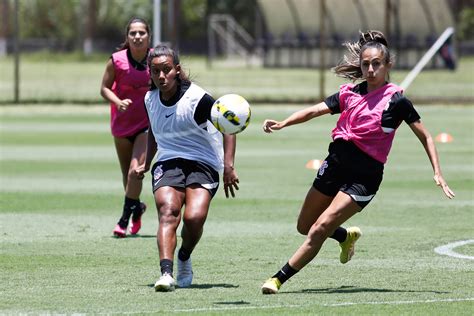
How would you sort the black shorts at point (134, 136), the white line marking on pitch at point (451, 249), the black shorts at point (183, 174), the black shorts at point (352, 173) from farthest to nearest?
the black shorts at point (134, 136)
the white line marking on pitch at point (451, 249)
the black shorts at point (183, 174)
the black shorts at point (352, 173)

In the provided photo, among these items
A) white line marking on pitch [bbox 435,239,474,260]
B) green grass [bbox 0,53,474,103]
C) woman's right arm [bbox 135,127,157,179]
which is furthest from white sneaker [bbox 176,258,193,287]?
green grass [bbox 0,53,474,103]

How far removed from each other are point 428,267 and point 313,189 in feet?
4.90

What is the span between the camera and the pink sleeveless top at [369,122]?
9.14 meters

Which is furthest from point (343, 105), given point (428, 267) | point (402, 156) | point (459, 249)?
point (402, 156)

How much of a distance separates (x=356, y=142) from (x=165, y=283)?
1.73 m

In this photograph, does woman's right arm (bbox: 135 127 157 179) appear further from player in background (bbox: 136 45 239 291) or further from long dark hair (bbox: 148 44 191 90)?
long dark hair (bbox: 148 44 191 90)

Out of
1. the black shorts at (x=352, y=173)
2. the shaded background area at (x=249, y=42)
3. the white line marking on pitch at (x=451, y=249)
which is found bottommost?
the shaded background area at (x=249, y=42)

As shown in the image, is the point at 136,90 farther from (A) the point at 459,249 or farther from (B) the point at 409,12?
(B) the point at 409,12

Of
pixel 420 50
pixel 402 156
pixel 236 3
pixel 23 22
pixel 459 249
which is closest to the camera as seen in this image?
pixel 459 249

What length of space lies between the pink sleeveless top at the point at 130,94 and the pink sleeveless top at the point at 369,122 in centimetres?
408

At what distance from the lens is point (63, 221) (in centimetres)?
1355

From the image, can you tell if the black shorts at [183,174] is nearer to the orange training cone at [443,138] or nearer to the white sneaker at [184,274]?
the white sneaker at [184,274]

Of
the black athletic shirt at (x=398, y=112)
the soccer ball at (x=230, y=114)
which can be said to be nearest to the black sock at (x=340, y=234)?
the black athletic shirt at (x=398, y=112)

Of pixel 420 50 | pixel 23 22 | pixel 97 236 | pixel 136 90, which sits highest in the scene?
pixel 136 90
